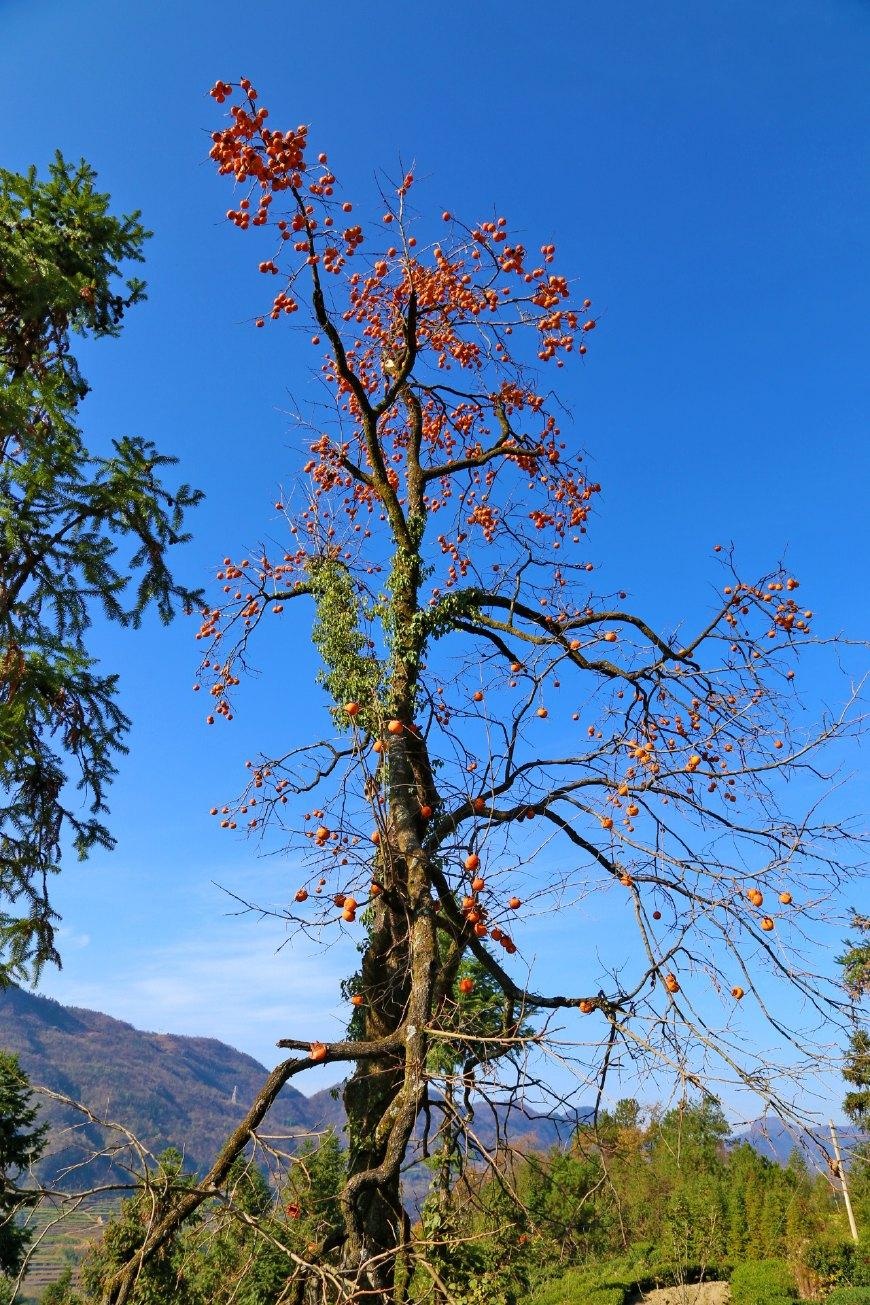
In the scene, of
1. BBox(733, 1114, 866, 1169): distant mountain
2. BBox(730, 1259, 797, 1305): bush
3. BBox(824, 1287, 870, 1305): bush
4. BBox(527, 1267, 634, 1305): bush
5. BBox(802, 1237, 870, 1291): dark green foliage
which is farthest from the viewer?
BBox(527, 1267, 634, 1305): bush

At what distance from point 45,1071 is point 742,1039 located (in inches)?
7579

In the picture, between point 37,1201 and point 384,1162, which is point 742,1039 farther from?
point 37,1201

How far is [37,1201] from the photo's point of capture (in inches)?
103

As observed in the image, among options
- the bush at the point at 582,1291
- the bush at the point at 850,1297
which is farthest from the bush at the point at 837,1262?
the bush at the point at 582,1291

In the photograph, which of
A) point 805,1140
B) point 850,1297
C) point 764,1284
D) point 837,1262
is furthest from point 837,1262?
Answer: point 805,1140

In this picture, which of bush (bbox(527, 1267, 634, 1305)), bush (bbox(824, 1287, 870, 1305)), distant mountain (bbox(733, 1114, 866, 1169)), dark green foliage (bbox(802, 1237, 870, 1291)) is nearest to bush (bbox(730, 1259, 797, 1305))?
dark green foliage (bbox(802, 1237, 870, 1291))

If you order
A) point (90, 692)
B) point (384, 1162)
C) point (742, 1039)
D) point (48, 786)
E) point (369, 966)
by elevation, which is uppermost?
point (90, 692)

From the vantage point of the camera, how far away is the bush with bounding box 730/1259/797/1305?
16469 mm

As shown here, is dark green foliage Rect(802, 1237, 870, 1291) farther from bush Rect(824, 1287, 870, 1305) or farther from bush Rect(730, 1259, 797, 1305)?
bush Rect(824, 1287, 870, 1305)

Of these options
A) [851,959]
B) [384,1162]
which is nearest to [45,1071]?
[851,959]

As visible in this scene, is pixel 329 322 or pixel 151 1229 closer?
pixel 151 1229

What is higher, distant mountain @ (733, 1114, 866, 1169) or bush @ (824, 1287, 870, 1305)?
distant mountain @ (733, 1114, 866, 1169)

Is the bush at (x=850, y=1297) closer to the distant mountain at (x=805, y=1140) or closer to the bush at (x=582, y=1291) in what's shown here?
the bush at (x=582, y=1291)

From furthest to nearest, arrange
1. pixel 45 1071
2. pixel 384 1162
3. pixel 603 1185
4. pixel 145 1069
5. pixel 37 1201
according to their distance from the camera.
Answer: pixel 145 1069, pixel 45 1071, pixel 603 1185, pixel 384 1162, pixel 37 1201
